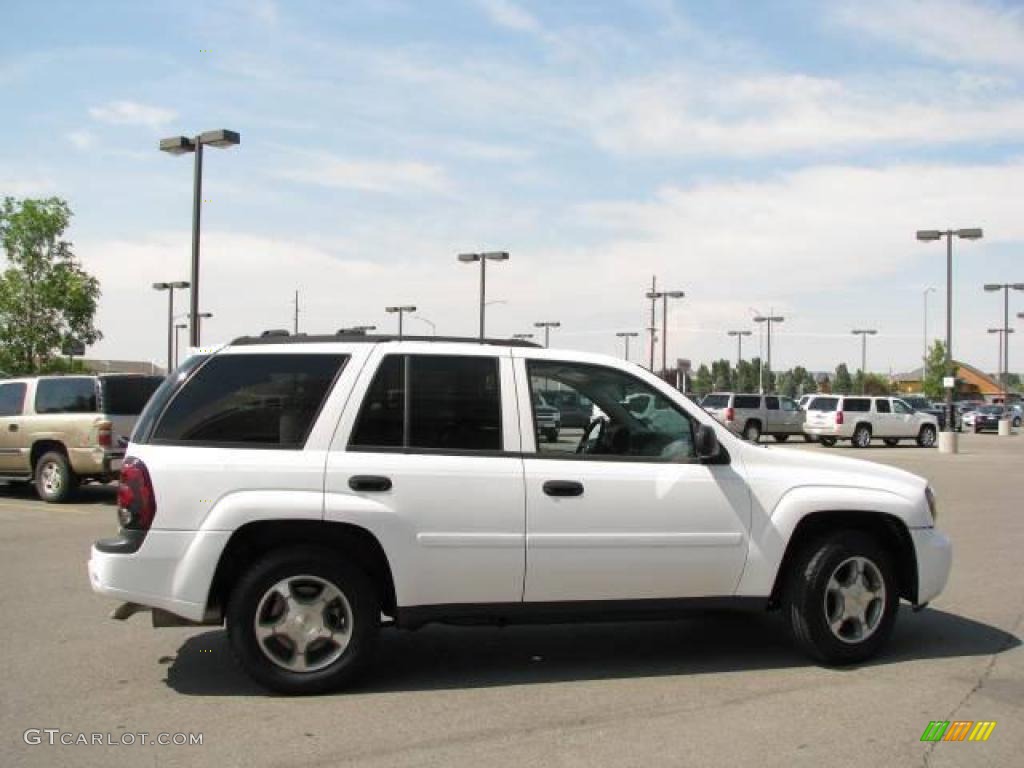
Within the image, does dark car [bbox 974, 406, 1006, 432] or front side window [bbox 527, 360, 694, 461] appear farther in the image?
dark car [bbox 974, 406, 1006, 432]

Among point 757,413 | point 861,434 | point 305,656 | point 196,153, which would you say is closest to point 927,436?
point 861,434

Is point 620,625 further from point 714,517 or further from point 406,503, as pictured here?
point 406,503

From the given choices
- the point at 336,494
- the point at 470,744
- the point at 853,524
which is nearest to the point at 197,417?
the point at 336,494

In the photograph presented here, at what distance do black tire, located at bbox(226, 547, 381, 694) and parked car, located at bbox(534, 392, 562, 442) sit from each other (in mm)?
1246

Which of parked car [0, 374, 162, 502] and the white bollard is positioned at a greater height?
→ parked car [0, 374, 162, 502]

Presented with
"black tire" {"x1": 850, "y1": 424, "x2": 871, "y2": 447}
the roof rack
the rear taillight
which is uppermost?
the roof rack

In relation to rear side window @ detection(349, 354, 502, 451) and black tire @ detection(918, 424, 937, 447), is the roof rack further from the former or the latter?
black tire @ detection(918, 424, 937, 447)

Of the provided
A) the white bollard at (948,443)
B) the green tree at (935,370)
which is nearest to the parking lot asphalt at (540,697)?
the white bollard at (948,443)

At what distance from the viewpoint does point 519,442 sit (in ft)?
17.2

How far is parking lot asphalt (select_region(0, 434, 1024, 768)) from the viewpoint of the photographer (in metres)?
4.32

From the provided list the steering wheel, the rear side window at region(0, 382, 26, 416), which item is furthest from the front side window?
the rear side window at region(0, 382, 26, 416)

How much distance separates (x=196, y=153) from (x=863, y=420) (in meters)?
24.4

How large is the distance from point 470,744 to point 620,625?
2.52m

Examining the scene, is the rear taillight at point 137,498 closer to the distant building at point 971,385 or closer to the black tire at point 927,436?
the black tire at point 927,436
